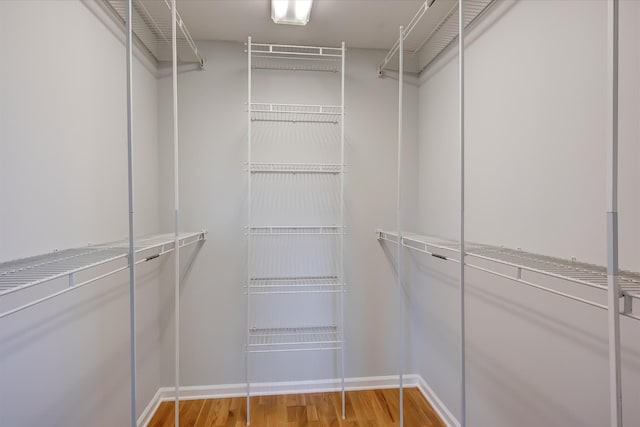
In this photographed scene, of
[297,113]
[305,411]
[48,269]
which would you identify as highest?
[297,113]

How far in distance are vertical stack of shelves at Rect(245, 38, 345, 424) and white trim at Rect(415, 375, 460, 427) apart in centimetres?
68

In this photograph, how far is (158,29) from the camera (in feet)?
5.65

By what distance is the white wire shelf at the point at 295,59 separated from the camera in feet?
6.59

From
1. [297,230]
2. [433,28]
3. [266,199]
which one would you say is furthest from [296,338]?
[433,28]

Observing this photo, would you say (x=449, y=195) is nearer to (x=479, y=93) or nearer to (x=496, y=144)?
(x=496, y=144)

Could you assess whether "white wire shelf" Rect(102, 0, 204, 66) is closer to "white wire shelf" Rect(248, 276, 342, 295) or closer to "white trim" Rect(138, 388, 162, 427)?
"white wire shelf" Rect(248, 276, 342, 295)

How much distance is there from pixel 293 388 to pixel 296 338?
363mm

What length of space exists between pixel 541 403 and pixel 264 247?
5.46ft

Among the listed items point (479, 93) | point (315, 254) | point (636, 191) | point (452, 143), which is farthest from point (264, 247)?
point (636, 191)

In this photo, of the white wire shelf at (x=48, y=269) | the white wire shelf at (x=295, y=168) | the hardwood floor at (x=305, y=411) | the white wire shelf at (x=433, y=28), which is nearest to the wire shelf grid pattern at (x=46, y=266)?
the white wire shelf at (x=48, y=269)

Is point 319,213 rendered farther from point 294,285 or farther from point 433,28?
point 433,28

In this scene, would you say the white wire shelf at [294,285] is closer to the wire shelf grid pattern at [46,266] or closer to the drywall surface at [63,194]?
the drywall surface at [63,194]

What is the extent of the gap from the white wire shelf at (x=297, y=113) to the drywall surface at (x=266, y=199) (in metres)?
0.06

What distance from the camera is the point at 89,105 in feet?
4.24
